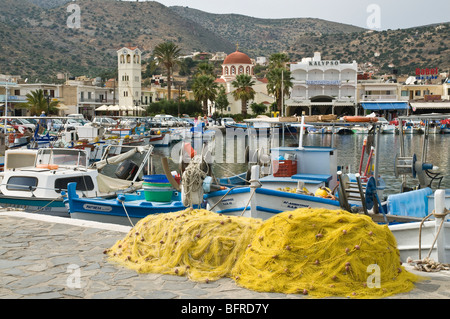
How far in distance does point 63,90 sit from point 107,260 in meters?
87.8

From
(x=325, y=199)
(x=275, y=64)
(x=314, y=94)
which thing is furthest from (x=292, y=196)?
(x=314, y=94)

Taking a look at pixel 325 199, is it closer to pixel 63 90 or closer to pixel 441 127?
pixel 441 127

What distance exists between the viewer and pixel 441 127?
80.8 metres

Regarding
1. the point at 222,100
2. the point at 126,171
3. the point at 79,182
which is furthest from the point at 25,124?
the point at 222,100

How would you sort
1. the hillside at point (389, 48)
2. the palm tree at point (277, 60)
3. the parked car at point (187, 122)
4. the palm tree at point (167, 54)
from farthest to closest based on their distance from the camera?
1. the hillside at point (389, 48)
2. the palm tree at point (277, 60)
3. the palm tree at point (167, 54)
4. the parked car at point (187, 122)

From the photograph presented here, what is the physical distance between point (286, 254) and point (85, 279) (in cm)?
260

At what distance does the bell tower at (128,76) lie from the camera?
99.1m

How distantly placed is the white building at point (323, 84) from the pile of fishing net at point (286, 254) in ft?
276

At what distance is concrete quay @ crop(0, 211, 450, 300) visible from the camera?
19.9 ft

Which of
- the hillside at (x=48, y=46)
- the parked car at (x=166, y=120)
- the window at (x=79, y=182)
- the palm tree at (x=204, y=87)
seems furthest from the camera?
the hillside at (x=48, y=46)

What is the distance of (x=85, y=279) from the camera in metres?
6.62

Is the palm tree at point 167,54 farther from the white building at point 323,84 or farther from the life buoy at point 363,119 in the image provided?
the life buoy at point 363,119

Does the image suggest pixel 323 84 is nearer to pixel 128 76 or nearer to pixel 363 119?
pixel 128 76

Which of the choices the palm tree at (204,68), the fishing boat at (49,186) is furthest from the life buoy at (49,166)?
the palm tree at (204,68)
